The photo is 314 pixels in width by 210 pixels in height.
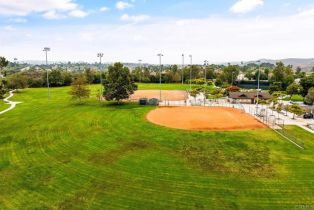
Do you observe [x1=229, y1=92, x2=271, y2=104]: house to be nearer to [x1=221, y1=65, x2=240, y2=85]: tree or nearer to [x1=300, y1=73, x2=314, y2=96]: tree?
[x1=300, y1=73, x2=314, y2=96]: tree

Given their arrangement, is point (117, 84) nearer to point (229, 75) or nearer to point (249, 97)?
point (249, 97)

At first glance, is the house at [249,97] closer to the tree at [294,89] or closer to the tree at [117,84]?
the tree at [294,89]

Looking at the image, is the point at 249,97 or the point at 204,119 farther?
the point at 249,97

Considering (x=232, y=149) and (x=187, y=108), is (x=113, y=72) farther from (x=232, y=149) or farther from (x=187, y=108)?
(x=232, y=149)

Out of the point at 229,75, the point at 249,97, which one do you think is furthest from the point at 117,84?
the point at 229,75

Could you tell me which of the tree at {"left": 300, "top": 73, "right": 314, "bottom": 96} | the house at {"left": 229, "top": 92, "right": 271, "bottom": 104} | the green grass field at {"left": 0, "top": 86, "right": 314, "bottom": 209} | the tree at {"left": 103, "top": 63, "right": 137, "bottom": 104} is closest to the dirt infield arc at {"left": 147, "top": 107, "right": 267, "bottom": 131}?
the green grass field at {"left": 0, "top": 86, "right": 314, "bottom": 209}

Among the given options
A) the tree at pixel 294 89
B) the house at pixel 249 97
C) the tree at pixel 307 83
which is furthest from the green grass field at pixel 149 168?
the tree at pixel 294 89
